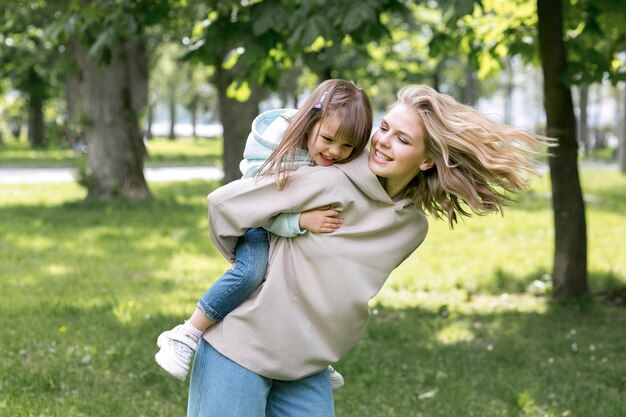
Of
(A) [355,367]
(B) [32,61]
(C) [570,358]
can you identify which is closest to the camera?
(A) [355,367]

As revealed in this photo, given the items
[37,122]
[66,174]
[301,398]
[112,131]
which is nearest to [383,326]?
[301,398]

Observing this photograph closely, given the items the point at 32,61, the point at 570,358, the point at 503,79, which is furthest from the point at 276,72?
the point at 503,79

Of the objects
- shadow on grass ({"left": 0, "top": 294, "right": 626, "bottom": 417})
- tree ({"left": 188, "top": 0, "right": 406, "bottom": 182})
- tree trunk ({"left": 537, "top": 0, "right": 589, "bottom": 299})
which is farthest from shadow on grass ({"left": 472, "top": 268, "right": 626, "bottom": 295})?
tree ({"left": 188, "top": 0, "right": 406, "bottom": 182})

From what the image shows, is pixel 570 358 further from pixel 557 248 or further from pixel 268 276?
pixel 268 276

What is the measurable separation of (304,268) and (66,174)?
22027mm

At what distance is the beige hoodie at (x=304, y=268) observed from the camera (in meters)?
2.79

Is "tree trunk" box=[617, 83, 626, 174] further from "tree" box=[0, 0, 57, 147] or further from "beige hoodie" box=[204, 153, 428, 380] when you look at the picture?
"beige hoodie" box=[204, 153, 428, 380]

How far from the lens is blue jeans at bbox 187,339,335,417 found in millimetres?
2822

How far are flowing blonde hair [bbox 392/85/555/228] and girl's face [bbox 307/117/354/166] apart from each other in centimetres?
26

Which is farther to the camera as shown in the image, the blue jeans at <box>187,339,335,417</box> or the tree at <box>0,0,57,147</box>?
the tree at <box>0,0,57,147</box>

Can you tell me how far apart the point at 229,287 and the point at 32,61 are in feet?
77.3

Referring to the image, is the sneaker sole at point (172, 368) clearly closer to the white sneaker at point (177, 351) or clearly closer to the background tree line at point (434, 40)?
the white sneaker at point (177, 351)

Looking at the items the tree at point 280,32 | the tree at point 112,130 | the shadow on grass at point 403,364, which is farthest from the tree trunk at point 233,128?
the shadow on grass at point 403,364

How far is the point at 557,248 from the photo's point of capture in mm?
8133
